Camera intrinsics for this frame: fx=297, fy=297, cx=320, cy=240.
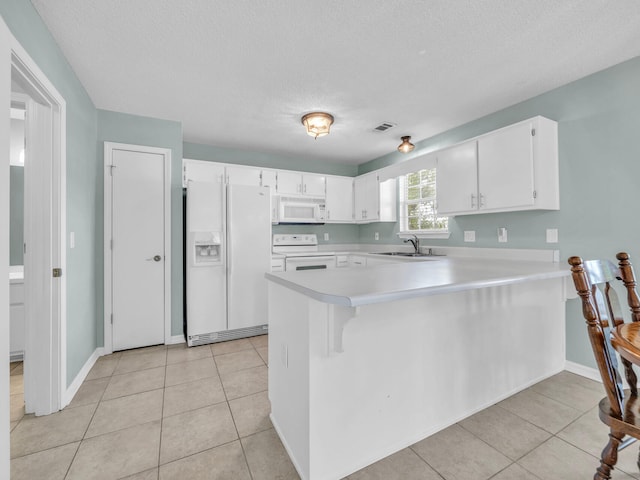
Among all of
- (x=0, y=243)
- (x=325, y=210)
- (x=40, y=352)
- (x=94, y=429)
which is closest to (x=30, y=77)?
(x=0, y=243)

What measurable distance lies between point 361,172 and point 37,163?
416cm

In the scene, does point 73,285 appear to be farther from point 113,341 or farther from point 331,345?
point 331,345

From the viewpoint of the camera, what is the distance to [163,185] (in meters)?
3.11

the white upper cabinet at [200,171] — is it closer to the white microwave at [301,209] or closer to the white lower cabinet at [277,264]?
the white microwave at [301,209]

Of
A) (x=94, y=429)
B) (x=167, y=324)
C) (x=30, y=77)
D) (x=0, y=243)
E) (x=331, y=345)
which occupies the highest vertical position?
(x=30, y=77)

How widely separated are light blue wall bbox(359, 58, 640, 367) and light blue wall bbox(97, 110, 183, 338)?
340cm

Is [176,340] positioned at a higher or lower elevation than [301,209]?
lower

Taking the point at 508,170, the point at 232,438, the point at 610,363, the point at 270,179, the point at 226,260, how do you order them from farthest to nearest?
the point at 270,179 → the point at 226,260 → the point at 508,170 → the point at 232,438 → the point at 610,363

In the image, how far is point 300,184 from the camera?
169 inches

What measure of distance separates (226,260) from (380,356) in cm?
225

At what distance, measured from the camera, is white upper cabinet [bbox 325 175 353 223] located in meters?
4.50

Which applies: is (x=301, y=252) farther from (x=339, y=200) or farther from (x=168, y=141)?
(x=168, y=141)

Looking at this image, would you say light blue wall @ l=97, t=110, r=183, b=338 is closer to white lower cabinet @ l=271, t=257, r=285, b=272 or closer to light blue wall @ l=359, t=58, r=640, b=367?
white lower cabinet @ l=271, t=257, r=285, b=272

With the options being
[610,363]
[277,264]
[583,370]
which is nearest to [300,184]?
[277,264]
